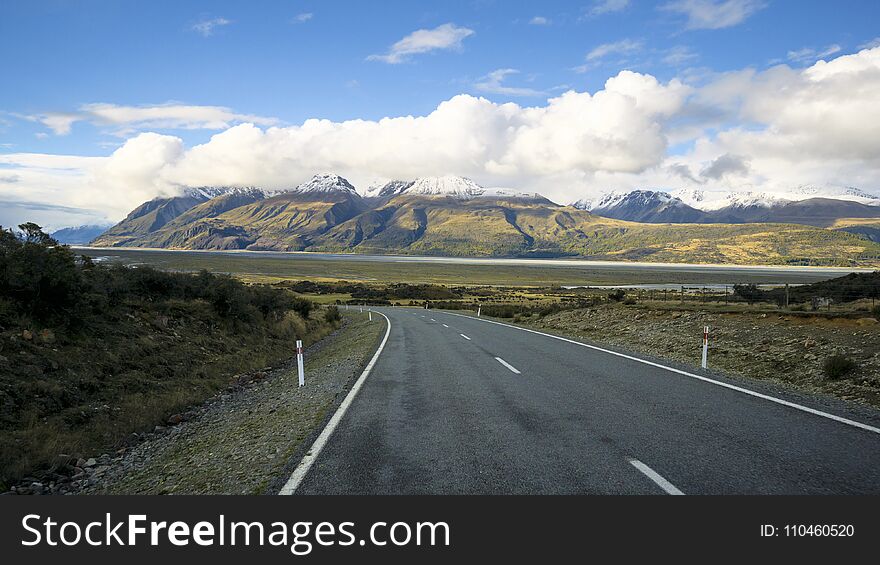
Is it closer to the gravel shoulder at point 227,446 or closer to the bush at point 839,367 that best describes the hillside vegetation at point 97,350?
the gravel shoulder at point 227,446

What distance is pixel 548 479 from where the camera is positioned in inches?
198

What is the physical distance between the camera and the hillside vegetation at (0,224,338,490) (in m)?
8.54

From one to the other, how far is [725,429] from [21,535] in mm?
8075

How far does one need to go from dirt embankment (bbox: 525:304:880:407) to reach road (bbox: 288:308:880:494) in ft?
9.83

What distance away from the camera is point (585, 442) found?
6.29m

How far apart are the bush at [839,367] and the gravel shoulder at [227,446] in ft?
35.4

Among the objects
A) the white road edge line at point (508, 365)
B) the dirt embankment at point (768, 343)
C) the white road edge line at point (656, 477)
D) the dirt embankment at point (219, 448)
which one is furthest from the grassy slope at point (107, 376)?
the dirt embankment at point (768, 343)

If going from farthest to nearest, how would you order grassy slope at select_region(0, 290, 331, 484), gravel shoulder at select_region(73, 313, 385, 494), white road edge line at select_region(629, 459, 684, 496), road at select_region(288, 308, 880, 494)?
grassy slope at select_region(0, 290, 331, 484) < gravel shoulder at select_region(73, 313, 385, 494) < road at select_region(288, 308, 880, 494) < white road edge line at select_region(629, 459, 684, 496)

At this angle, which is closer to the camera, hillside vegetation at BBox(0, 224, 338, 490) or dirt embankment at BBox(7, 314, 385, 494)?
dirt embankment at BBox(7, 314, 385, 494)

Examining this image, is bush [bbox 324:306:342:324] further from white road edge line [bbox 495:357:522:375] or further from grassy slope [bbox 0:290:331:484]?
white road edge line [bbox 495:357:522:375]

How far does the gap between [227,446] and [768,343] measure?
15.3 metres

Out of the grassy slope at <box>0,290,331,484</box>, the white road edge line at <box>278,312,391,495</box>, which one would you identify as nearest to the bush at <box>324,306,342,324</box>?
the grassy slope at <box>0,290,331,484</box>

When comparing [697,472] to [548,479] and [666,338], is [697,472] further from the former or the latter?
[666,338]

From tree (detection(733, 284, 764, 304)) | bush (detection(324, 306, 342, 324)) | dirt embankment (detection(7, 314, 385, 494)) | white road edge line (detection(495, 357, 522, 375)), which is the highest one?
tree (detection(733, 284, 764, 304))
